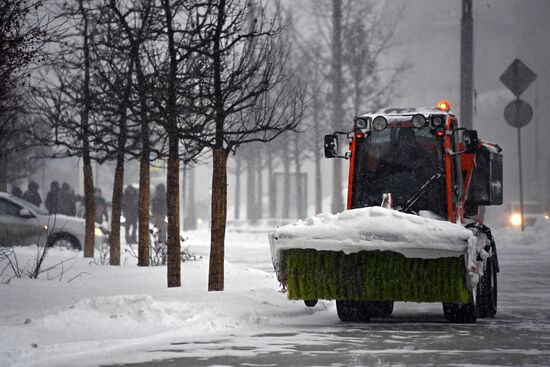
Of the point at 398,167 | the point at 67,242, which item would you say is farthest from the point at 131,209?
the point at 398,167


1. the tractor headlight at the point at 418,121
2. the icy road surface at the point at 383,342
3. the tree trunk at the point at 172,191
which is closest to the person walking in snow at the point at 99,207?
the tree trunk at the point at 172,191

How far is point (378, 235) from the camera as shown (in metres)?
12.0

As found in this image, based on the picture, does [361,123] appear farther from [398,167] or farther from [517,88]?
[517,88]

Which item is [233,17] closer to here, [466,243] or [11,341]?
[466,243]

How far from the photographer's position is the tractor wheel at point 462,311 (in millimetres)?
12562

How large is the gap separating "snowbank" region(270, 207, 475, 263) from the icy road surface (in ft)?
2.79

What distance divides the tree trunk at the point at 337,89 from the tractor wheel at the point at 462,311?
31.2 m

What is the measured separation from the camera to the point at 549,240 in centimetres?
3080

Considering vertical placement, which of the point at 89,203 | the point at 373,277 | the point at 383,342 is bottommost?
the point at 383,342

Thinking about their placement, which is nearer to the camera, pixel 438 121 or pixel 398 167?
pixel 438 121

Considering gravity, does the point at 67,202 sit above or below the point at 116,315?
above

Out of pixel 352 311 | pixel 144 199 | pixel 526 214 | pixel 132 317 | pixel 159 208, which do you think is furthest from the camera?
pixel 526 214

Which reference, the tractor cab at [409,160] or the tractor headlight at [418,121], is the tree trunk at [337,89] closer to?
the tractor cab at [409,160]

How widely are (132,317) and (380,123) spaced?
13.6 feet
